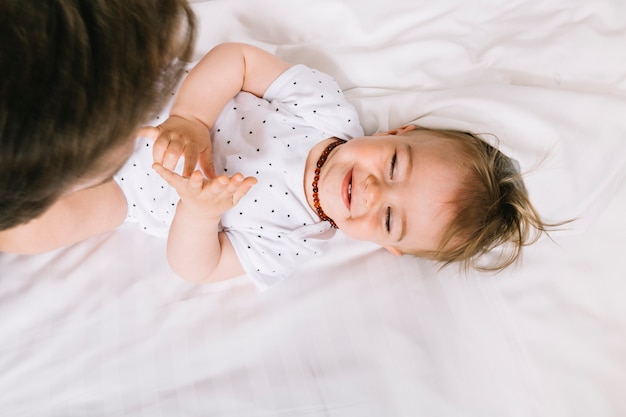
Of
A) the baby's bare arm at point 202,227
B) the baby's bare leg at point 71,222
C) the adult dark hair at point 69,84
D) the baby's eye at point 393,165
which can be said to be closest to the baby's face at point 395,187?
the baby's eye at point 393,165

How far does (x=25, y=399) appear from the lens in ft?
3.15

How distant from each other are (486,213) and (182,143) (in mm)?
580

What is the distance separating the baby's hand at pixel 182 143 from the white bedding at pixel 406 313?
23 centimetres

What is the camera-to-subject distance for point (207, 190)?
88 centimetres

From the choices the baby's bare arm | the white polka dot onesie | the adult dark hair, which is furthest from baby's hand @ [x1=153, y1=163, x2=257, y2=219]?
the adult dark hair

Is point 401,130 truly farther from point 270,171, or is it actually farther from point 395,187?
point 270,171

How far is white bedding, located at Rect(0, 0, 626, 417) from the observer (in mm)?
968

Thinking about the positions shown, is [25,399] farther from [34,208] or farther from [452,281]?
[452,281]

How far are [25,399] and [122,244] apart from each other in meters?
0.33

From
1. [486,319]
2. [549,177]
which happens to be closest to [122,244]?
[486,319]

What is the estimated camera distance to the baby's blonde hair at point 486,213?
3.42ft

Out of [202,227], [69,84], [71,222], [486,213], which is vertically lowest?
[71,222]

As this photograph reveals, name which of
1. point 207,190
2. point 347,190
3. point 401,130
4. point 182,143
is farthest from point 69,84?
point 401,130

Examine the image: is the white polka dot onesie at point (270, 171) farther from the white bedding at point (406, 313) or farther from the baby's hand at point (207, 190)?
the baby's hand at point (207, 190)
